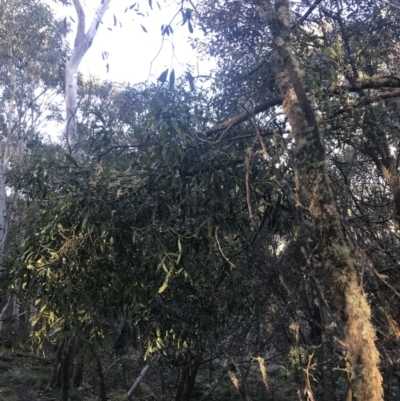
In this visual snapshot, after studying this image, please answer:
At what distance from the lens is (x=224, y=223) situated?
10.6 feet

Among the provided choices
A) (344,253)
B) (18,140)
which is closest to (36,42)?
(18,140)

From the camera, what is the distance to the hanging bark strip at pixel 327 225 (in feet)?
7.53

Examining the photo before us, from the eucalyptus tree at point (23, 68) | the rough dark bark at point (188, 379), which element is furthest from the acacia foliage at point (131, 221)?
the eucalyptus tree at point (23, 68)

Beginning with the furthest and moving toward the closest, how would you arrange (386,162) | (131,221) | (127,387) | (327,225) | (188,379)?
1. (127,387)
2. (188,379)
3. (386,162)
4. (131,221)
5. (327,225)

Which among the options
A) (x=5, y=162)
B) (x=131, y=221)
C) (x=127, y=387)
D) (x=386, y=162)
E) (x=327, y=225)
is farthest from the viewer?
(x=5, y=162)

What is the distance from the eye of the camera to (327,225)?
8.38ft

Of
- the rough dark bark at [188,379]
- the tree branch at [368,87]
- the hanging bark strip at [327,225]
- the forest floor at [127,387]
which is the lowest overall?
the forest floor at [127,387]

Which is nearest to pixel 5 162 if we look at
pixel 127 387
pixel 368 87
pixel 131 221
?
pixel 127 387

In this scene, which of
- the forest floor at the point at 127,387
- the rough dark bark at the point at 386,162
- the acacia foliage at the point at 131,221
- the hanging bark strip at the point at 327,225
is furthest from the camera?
the forest floor at the point at 127,387

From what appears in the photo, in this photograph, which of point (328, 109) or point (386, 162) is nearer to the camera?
point (328, 109)

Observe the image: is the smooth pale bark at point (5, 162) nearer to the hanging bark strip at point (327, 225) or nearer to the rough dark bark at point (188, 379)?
the rough dark bark at point (188, 379)

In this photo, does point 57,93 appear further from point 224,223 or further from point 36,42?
point 224,223

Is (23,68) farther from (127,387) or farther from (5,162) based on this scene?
(127,387)

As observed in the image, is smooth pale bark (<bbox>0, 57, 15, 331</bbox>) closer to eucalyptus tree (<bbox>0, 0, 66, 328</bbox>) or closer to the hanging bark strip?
eucalyptus tree (<bbox>0, 0, 66, 328</bbox>)
